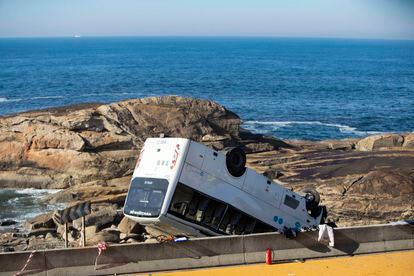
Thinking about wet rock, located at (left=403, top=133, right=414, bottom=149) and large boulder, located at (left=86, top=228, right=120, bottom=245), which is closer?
large boulder, located at (left=86, top=228, right=120, bottom=245)

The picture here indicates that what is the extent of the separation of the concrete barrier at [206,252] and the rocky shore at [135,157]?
6712 millimetres

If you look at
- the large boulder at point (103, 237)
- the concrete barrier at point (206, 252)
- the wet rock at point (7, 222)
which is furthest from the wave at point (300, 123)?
the concrete barrier at point (206, 252)

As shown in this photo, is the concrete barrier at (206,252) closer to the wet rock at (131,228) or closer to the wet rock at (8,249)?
the wet rock at (131,228)

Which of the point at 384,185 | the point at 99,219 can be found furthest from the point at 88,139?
the point at 384,185

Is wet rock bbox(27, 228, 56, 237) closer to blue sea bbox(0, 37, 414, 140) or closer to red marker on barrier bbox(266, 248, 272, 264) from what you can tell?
red marker on barrier bbox(266, 248, 272, 264)

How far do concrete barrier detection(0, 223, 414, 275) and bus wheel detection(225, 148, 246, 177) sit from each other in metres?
2.32

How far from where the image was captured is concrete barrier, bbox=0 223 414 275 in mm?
14625

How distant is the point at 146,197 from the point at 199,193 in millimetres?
1432

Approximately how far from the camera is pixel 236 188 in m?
17.4

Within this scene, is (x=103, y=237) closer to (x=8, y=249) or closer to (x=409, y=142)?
(x=8, y=249)

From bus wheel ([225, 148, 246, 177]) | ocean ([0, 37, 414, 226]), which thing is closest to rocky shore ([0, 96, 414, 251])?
ocean ([0, 37, 414, 226])

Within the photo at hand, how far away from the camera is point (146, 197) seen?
16625mm

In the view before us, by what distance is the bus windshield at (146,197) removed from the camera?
16.3 meters

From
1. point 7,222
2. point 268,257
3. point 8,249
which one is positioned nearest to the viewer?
point 268,257
